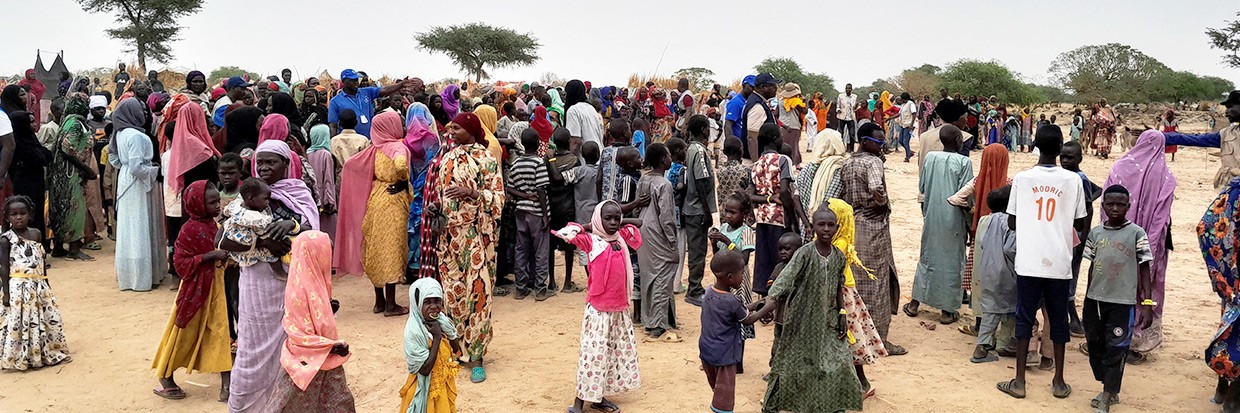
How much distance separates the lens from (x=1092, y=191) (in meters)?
6.29

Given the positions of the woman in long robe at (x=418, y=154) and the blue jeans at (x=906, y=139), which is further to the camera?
the blue jeans at (x=906, y=139)

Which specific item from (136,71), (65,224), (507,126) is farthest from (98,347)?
(136,71)

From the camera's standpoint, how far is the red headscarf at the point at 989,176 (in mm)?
7004

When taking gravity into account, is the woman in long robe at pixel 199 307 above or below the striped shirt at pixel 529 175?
below

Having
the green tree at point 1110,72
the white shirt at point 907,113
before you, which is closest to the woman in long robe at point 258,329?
the white shirt at point 907,113

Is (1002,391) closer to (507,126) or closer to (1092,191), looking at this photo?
(1092,191)

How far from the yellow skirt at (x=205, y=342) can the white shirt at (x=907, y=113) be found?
16.8m

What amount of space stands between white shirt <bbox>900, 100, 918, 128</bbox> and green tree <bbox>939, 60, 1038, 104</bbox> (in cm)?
1470

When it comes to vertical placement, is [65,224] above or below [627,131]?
below

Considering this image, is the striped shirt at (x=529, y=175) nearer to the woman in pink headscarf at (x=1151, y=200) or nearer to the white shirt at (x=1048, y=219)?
the white shirt at (x=1048, y=219)

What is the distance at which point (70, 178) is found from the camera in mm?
Result: 9391

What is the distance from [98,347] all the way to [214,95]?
496cm

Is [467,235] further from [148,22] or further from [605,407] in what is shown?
[148,22]

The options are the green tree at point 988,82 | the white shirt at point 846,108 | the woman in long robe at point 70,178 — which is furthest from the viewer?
the green tree at point 988,82
